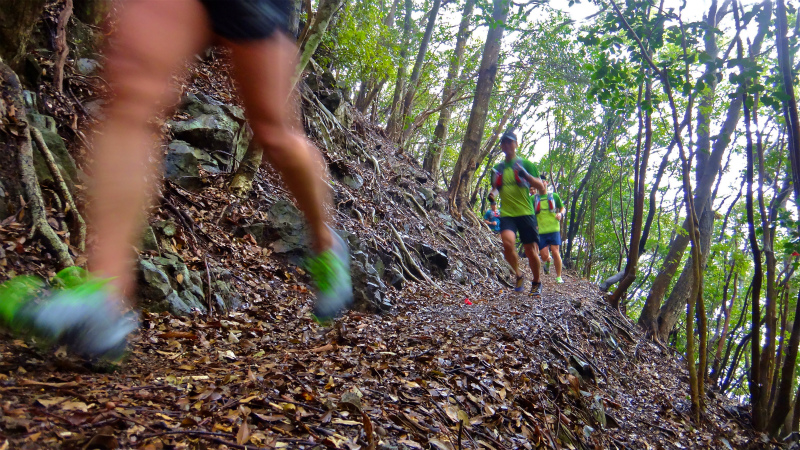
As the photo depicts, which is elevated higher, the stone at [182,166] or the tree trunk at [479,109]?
the tree trunk at [479,109]

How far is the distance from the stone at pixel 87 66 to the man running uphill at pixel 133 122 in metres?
2.37

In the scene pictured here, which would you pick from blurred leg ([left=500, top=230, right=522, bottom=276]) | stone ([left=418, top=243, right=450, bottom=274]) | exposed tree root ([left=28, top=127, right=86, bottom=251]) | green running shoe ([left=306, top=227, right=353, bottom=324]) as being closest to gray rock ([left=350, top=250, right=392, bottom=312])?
green running shoe ([left=306, top=227, right=353, bottom=324])

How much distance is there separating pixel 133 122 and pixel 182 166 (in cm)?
224

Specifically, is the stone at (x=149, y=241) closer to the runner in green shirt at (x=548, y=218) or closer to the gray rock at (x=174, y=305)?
the gray rock at (x=174, y=305)

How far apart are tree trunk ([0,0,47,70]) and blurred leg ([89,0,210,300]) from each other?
4.12 feet

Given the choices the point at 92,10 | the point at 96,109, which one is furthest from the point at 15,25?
the point at 92,10

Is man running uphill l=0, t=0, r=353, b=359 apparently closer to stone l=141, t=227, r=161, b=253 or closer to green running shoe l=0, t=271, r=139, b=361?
green running shoe l=0, t=271, r=139, b=361

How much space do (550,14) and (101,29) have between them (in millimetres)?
10758

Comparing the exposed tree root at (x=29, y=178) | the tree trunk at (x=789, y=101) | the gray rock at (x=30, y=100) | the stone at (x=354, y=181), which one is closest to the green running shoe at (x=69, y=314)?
the exposed tree root at (x=29, y=178)

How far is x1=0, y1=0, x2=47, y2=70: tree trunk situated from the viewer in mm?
2066

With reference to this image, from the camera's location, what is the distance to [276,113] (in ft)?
5.62

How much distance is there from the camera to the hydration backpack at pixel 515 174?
527cm

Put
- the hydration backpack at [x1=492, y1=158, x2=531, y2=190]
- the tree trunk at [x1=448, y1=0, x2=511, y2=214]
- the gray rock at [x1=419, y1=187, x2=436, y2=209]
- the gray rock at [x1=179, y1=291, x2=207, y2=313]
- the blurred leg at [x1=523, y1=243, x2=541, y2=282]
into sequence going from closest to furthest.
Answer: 1. the gray rock at [x1=179, y1=291, x2=207, y2=313]
2. the hydration backpack at [x1=492, y1=158, x2=531, y2=190]
3. the blurred leg at [x1=523, y1=243, x2=541, y2=282]
4. the gray rock at [x1=419, y1=187, x2=436, y2=209]
5. the tree trunk at [x1=448, y1=0, x2=511, y2=214]

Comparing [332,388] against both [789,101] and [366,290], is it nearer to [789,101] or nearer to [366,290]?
[366,290]
